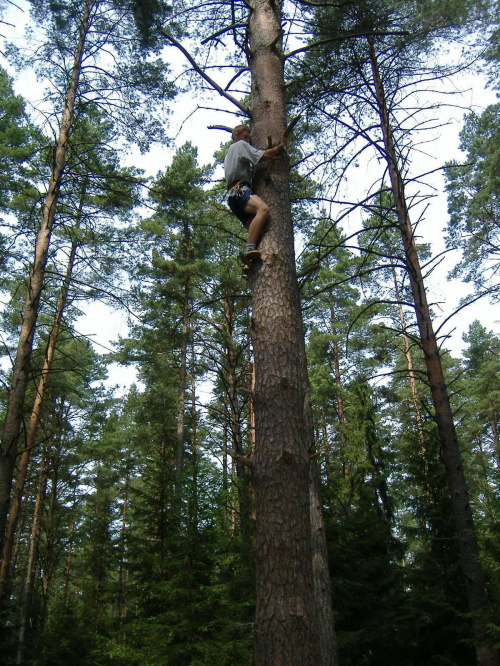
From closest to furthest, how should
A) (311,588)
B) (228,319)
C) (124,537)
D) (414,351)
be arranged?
(311,588) → (124,537) → (228,319) → (414,351)

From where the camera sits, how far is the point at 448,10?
6.63 m

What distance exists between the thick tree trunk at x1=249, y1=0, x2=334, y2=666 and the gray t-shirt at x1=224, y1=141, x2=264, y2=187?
14 cm

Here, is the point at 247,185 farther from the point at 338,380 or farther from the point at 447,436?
the point at 338,380

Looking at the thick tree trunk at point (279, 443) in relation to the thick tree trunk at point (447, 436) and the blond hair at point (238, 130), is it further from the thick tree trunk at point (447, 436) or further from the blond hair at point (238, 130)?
the thick tree trunk at point (447, 436)

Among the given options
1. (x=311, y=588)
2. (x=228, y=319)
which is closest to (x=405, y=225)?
(x=311, y=588)

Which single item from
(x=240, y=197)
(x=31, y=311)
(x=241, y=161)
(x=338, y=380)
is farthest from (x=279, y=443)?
(x=338, y=380)

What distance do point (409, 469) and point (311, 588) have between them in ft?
25.0

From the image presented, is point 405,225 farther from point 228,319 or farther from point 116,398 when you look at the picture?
point 116,398

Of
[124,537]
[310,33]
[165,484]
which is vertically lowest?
[124,537]

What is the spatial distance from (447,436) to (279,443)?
3.52 meters

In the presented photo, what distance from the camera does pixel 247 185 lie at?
366 centimetres

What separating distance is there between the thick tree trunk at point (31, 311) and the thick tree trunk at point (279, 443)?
4.00 metres

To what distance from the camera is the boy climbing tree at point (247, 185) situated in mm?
3406

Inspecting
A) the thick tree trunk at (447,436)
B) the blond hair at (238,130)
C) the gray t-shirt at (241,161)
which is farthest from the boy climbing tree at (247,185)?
the thick tree trunk at (447,436)
